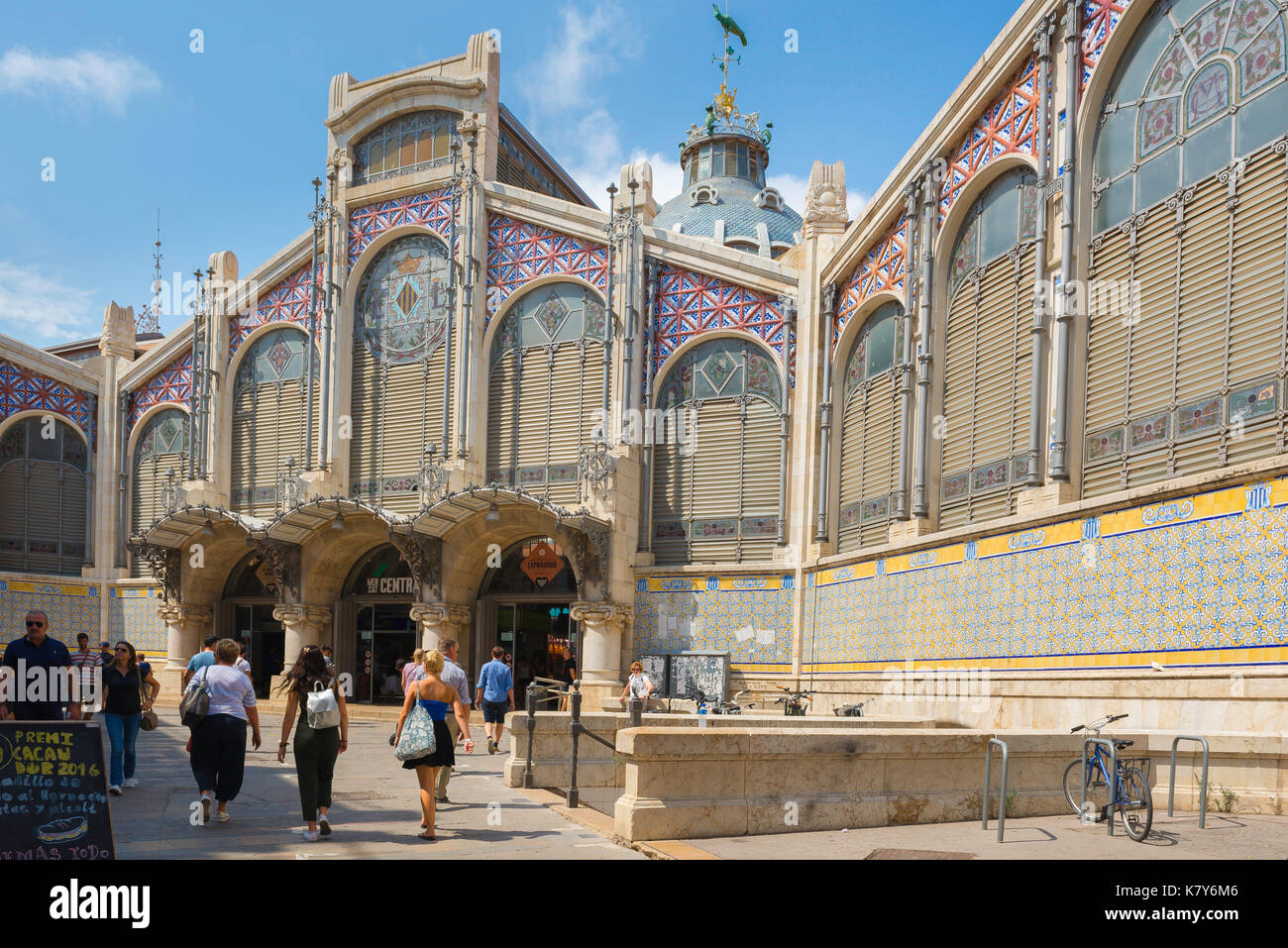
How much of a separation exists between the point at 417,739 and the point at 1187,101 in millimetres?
12189

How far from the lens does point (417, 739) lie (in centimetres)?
978

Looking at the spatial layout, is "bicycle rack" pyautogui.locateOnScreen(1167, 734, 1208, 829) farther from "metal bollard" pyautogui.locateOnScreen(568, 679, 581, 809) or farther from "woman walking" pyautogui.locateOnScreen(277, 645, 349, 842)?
"woman walking" pyautogui.locateOnScreen(277, 645, 349, 842)

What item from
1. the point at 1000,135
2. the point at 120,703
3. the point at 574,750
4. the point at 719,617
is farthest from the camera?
the point at 719,617

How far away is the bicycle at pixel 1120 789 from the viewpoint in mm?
9758

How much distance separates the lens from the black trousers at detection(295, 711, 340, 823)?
380 inches

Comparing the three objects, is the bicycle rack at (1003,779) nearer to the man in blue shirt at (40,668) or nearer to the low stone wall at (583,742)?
the low stone wall at (583,742)

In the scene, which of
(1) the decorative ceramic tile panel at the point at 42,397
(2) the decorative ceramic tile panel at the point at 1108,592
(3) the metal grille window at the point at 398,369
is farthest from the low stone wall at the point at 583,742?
(1) the decorative ceramic tile panel at the point at 42,397

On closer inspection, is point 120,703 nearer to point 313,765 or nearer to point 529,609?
point 313,765

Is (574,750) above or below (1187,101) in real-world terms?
below

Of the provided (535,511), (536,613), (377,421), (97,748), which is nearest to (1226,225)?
(97,748)

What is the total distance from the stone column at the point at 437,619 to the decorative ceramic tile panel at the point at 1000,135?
45.6 feet

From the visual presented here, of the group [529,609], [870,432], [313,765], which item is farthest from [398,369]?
[313,765]

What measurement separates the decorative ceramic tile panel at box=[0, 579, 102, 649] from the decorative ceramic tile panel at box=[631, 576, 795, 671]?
1615 centimetres

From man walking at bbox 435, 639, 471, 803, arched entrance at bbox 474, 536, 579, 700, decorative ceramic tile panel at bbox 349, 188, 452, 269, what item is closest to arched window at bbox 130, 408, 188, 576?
decorative ceramic tile panel at bbox 349, 188, 452, 269
